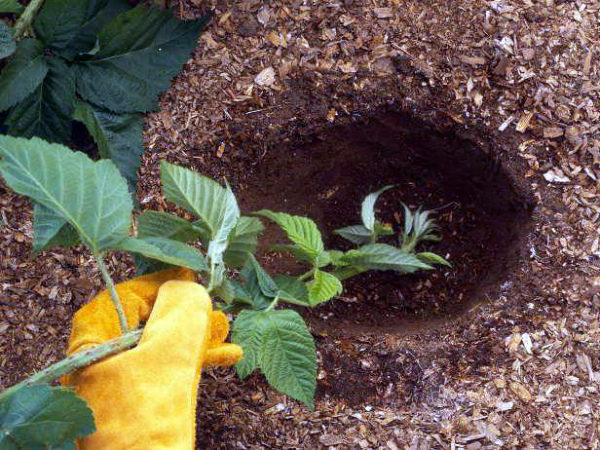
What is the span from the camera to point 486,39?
7.34ft

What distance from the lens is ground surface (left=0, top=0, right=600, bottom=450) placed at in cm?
195

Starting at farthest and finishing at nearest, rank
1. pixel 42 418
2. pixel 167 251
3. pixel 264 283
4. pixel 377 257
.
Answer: pixel 377 257, pixel 264 283, pixel 167 251, pixel 42 418

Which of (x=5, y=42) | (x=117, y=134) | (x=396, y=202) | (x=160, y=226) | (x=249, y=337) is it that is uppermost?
(x=5, y=42)

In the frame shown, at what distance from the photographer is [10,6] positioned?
2.09 meters

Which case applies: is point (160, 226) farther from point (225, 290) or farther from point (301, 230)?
point (301, 230)

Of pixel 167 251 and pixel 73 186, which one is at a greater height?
pixel 73 186

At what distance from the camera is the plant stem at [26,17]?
218cm

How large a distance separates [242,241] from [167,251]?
0.22 m

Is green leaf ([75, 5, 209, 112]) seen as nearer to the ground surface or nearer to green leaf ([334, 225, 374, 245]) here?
the ground surface

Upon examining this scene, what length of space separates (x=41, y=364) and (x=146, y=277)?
728mm

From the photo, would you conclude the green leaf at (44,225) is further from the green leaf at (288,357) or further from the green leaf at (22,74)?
the green leaf at (22,74)

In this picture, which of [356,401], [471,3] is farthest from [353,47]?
[356,401]

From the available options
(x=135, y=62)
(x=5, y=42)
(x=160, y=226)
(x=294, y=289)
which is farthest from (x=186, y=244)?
(x=5, y=42)

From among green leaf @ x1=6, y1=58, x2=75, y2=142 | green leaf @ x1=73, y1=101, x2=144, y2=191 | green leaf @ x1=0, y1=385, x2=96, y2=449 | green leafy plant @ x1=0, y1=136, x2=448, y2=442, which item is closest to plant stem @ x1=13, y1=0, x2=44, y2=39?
green leaf @ x1=6, y1=58, x2=75, y2=142
